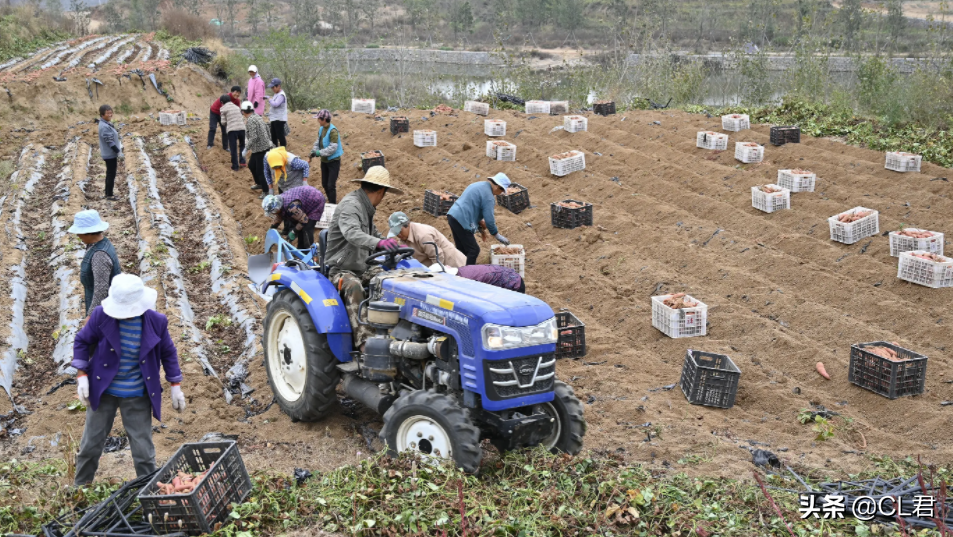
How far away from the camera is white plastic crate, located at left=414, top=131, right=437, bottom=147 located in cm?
1677

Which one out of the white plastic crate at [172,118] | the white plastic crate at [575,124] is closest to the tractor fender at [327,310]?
the white plastic crate at [575,124]

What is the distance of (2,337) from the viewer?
8.00 metres

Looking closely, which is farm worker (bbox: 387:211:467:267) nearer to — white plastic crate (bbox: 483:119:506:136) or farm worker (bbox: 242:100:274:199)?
farm worker (bbox: 242:100:274:199)

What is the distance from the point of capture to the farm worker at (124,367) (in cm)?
515

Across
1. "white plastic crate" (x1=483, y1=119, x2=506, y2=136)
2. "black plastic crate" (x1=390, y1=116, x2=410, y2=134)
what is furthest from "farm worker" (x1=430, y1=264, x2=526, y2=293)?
"black plastic crate" (x1=390, y1=116, x2=410, y2=134)

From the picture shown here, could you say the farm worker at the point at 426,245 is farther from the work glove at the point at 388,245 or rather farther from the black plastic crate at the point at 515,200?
the black plastic crate at the point at 515,200

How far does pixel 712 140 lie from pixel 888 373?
29.6ft

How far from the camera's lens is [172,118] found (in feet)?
64.1

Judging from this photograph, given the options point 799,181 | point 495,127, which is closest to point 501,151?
point 495,127

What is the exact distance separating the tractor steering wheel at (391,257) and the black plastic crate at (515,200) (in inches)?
277

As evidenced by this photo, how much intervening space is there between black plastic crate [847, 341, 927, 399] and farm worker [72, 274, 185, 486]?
6.11 m

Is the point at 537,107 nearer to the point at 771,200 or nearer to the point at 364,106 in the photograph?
the point at 364,106

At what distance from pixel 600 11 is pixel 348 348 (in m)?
57.1

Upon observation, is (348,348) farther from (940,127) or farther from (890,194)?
(940,127)
